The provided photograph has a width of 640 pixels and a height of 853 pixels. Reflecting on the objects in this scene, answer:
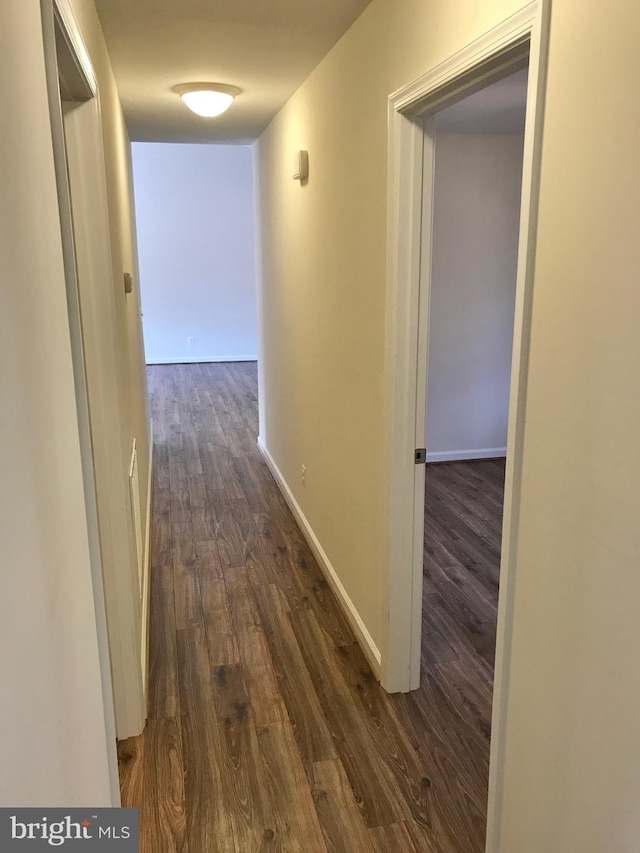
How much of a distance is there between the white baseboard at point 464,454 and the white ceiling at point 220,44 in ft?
8.99

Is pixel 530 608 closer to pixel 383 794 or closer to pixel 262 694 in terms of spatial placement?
pixel 383 794

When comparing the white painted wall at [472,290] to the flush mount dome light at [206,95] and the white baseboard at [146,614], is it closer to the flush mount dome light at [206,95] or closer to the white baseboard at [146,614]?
the flush mount dome light at [206,95]

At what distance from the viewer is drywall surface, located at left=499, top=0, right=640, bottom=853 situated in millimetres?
1107

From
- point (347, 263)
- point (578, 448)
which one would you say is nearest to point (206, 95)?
point (347, 263)

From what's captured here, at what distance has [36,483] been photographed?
0.96 metres

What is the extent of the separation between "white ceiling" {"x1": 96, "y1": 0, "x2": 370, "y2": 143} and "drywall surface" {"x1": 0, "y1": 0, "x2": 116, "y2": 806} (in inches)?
51.2

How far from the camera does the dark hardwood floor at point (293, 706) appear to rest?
6.40 ft

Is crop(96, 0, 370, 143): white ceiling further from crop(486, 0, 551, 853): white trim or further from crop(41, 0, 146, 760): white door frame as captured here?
crop(486, 0, 551, 853): white trim

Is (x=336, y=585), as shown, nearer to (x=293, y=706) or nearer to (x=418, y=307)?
(x=293, y=706)

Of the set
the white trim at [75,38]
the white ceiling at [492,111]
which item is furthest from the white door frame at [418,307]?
the white ceiling at [492,111]

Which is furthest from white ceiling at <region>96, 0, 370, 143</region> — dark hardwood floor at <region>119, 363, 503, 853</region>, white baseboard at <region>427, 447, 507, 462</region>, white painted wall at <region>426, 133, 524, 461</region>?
white baseboard at <region>427, 447, 507, 462</region>

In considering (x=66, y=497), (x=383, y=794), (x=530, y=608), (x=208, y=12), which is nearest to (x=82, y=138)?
(x=208, y=12)

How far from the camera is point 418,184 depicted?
6.79ft

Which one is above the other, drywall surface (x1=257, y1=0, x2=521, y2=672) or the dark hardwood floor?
drywall surface (x1=257, y1=0, x2=521, y2=672)
